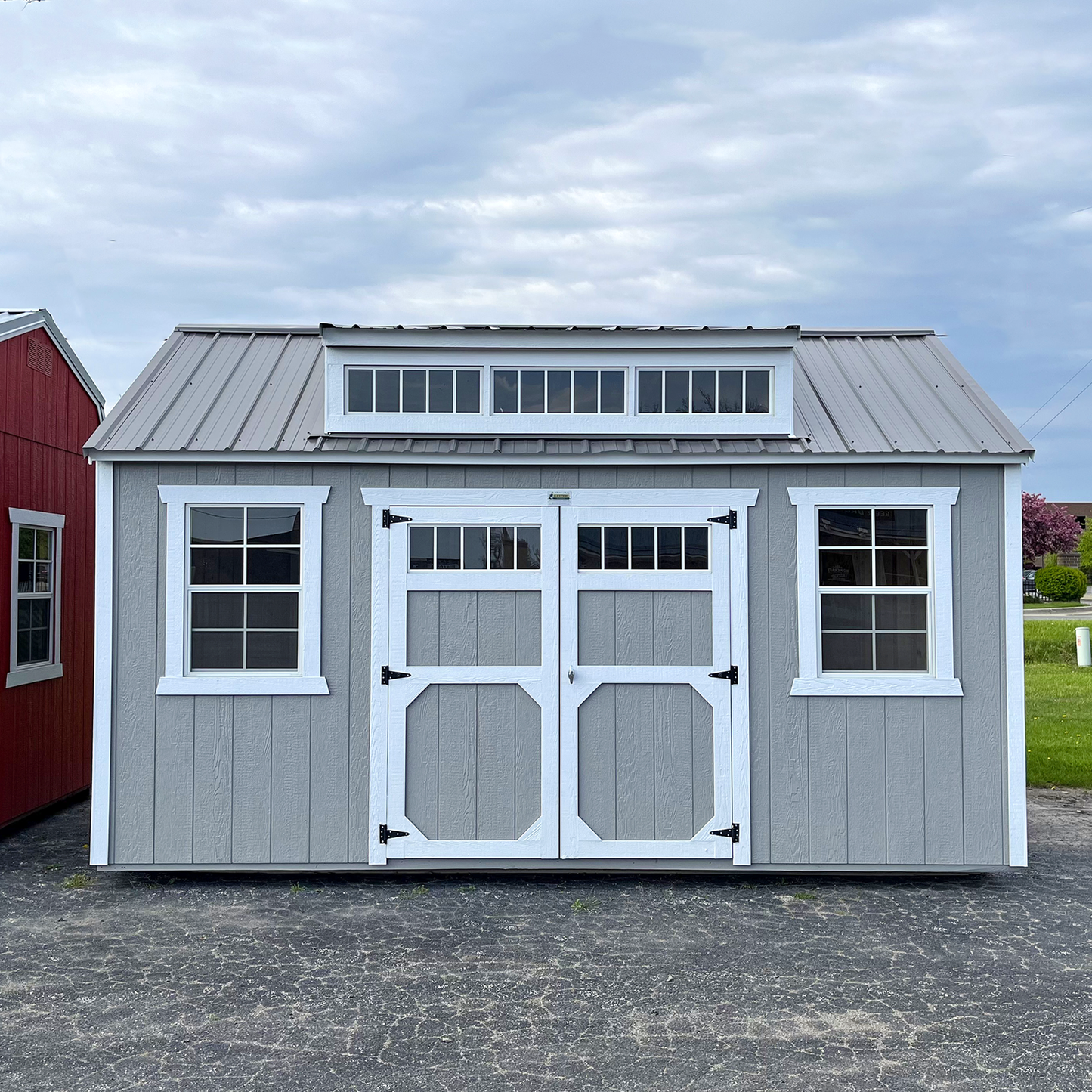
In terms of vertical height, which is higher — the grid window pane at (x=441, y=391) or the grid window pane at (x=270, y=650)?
the grid window pane at (x=441, y=391)

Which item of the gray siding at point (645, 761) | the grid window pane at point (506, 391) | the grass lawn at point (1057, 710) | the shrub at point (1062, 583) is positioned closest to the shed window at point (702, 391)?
the grid window pane at point (506, 391)

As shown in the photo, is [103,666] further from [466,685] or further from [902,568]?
[902,568]

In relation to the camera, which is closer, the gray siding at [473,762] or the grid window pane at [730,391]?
the gray siding at [473,762]

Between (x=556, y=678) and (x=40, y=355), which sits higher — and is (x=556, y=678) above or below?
below

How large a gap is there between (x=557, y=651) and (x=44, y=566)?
15.1ft

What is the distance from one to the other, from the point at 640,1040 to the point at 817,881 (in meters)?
2.59

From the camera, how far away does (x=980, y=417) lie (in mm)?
6031

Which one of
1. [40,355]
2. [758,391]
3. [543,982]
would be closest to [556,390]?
[758,391]

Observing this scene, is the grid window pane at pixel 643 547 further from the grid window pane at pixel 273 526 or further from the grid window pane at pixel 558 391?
the grid window pane at pixel 273 526

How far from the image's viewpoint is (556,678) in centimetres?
571

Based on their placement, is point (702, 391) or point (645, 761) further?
point (702, 391)

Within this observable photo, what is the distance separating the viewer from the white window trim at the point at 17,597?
6.99m

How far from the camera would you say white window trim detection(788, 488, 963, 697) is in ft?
18.7

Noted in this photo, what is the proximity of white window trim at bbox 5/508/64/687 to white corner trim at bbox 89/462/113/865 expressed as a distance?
171 cm
